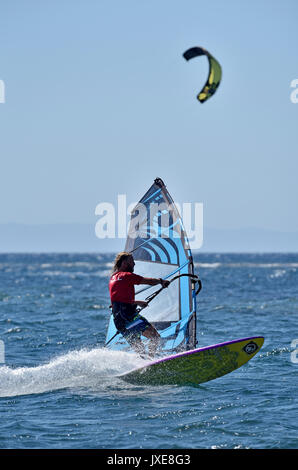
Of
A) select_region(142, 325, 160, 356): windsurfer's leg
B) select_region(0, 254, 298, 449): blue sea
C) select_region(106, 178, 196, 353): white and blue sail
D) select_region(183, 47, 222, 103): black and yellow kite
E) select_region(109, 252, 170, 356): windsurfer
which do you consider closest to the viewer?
select_region(0, 254, 298, 449): blue sea

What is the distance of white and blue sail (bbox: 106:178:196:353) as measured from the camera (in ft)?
40.2

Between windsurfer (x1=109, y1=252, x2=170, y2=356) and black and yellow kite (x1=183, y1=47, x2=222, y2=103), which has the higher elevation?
black and yellow kite (x1=183, y1=47, x2=222, y2=103)

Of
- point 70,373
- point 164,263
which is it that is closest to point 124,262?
point 70,373

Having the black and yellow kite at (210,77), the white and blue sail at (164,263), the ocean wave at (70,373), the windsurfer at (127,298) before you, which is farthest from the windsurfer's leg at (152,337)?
the black and yellow kite at (210,77)

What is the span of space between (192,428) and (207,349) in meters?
2.20

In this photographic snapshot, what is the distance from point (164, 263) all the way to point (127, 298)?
239 cm

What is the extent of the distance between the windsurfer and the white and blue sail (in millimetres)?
1344

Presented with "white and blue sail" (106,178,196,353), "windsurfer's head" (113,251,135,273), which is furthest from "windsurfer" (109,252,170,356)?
"white and blue sail" (106,178,196,353)

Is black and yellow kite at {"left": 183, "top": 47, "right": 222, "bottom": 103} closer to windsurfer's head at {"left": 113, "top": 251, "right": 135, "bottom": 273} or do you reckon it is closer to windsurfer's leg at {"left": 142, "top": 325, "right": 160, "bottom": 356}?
windsurfer's head at {"left": 113, "top": 251, "right": 135, "bottom": 273}

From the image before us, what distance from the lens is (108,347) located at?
1262 cm

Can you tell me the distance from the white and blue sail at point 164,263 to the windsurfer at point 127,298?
52.9 inches

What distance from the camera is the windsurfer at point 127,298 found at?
34.4 feet

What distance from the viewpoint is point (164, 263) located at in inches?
506
